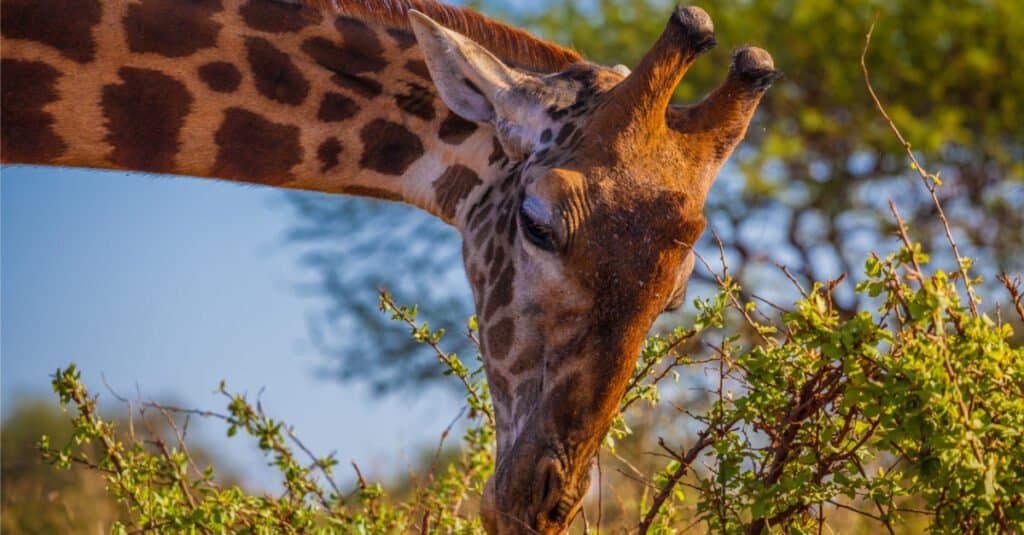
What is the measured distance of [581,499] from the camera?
3.97 meters

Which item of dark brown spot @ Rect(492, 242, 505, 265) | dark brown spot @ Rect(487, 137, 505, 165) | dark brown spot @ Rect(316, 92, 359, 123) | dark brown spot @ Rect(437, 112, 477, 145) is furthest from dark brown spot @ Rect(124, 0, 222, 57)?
dark brown spot @ Rect(492, 242, 505, 265)

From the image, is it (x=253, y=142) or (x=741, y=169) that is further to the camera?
(x=741, y=169)

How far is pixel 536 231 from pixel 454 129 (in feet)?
3.03

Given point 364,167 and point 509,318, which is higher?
point 364,167

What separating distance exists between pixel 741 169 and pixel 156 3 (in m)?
11.7

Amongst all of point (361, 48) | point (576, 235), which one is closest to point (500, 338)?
point (576, 235)

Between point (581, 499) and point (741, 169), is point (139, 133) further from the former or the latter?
point (741, 169)

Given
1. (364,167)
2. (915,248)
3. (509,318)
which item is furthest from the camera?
(364,167)

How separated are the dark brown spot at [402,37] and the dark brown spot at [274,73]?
42cm

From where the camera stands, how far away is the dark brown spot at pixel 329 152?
15.5ft

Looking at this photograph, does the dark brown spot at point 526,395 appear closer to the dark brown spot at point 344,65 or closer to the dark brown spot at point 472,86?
the dark brown spot at point 472,86

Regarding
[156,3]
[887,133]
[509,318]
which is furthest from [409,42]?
[887,133]

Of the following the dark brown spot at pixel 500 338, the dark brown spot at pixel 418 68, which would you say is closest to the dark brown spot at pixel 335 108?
the dark brown spot at pixel 418 68

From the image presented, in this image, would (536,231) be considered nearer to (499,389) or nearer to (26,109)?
(499,389)
